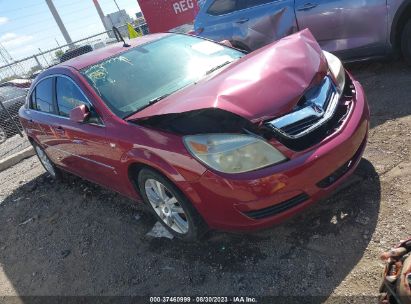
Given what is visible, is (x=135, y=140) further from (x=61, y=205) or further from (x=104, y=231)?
(x=61, y=205)

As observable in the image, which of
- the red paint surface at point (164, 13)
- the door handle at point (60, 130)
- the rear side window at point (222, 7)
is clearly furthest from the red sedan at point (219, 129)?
the red paint surface at point (164, 13)

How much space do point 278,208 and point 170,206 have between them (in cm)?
98

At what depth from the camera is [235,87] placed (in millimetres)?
2928

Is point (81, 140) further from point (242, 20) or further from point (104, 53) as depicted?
point (242, 20)

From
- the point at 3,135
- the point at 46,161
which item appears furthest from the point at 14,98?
the point at 46,161

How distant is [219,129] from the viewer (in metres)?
2.75

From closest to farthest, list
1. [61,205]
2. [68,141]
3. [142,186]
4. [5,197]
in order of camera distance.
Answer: [142,186]
[68,141]
[61,205]
[5,197]

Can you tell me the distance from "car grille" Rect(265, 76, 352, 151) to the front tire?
90 centimetres

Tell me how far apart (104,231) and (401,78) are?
4083mm

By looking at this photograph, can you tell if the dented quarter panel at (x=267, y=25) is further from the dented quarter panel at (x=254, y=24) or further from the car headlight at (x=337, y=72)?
the car headlight at (x=337, y=72)

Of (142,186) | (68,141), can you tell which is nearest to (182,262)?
(142,186)

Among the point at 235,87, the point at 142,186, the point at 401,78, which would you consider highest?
the point at 235,87

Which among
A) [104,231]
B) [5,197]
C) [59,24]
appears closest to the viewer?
[104,231]

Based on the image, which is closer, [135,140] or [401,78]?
[135,140]
